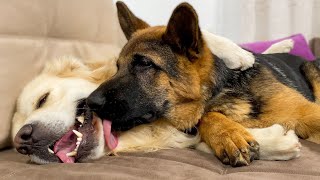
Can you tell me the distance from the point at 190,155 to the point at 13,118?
0.77 meters

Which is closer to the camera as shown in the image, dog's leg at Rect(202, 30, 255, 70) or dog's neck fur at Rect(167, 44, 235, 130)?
dog's neck fur at Rect(167, 44, 235, 130)

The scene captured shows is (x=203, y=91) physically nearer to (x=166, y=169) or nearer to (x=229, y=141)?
(x=229, y=141)

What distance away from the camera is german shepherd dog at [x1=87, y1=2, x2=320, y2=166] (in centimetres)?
147

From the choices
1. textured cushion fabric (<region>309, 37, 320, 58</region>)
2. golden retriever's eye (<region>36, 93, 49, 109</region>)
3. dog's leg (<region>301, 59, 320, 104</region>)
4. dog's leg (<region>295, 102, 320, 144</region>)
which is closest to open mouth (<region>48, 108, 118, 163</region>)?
golden retriever's eye (<region>36, 93, 49, 109</region>)

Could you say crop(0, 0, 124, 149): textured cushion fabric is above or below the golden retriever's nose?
above

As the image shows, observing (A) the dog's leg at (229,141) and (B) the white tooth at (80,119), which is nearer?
(A) the dog's leg at (229,141)

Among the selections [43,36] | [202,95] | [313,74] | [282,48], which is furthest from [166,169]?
[282,48]

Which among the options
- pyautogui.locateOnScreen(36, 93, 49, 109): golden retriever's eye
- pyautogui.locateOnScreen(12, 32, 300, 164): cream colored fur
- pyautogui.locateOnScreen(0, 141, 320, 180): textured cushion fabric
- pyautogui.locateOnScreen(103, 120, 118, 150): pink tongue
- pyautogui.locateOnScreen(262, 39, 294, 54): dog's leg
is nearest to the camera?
pyautogui.locateOnScreen(0, 141, 320, 180): textured cushion fabric

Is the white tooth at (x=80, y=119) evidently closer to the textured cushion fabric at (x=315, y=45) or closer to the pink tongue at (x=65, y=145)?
the pink tongue at (x=65, y=145)

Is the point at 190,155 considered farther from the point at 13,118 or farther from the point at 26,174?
the point at 13,118

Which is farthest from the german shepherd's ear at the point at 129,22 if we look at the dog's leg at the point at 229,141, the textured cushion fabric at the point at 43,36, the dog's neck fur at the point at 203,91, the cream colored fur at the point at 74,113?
the dog's leg at the point at 229,141

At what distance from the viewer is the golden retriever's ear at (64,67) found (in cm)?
185

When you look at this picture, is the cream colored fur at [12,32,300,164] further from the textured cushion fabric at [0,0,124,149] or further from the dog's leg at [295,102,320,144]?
the dog's leg at [295,102,320,144]

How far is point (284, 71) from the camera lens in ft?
6.66
